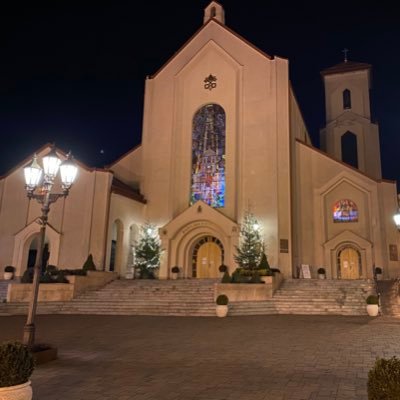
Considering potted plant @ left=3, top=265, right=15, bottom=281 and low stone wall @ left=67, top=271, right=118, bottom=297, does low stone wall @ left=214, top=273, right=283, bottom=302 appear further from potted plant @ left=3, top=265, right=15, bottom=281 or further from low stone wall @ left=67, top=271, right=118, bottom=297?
potted plant @ left=3, top=265, right=15, bottom=281

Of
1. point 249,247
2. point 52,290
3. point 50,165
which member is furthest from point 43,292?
point 50,165

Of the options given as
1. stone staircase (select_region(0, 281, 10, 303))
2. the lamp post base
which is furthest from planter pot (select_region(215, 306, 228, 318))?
stone staircase (select_region(0, 281, 10, 303))

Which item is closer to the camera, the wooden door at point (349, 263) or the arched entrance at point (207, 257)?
the wooden door at point (349, 263)

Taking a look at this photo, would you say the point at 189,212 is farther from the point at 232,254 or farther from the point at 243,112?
the point at 243,112

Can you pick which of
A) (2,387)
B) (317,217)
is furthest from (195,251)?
(2,387)

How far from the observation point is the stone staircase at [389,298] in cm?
1878

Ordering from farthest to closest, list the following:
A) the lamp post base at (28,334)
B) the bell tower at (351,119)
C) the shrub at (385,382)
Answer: the bell tower at (351,119) < the lamp post base at (28,334) < the shrub at (385,382)

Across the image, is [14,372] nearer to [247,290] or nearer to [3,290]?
[247,290]

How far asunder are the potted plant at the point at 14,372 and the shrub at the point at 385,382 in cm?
421

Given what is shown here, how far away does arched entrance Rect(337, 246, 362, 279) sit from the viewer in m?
29.2

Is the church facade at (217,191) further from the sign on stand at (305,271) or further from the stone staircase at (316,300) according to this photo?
the stone staircase at (316,300)

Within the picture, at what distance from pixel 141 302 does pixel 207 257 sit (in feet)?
31.5

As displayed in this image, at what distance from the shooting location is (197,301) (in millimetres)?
20469

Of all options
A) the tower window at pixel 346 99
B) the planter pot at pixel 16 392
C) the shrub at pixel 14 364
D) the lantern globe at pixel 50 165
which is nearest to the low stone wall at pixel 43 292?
the lantern globe at pixel 50 165
